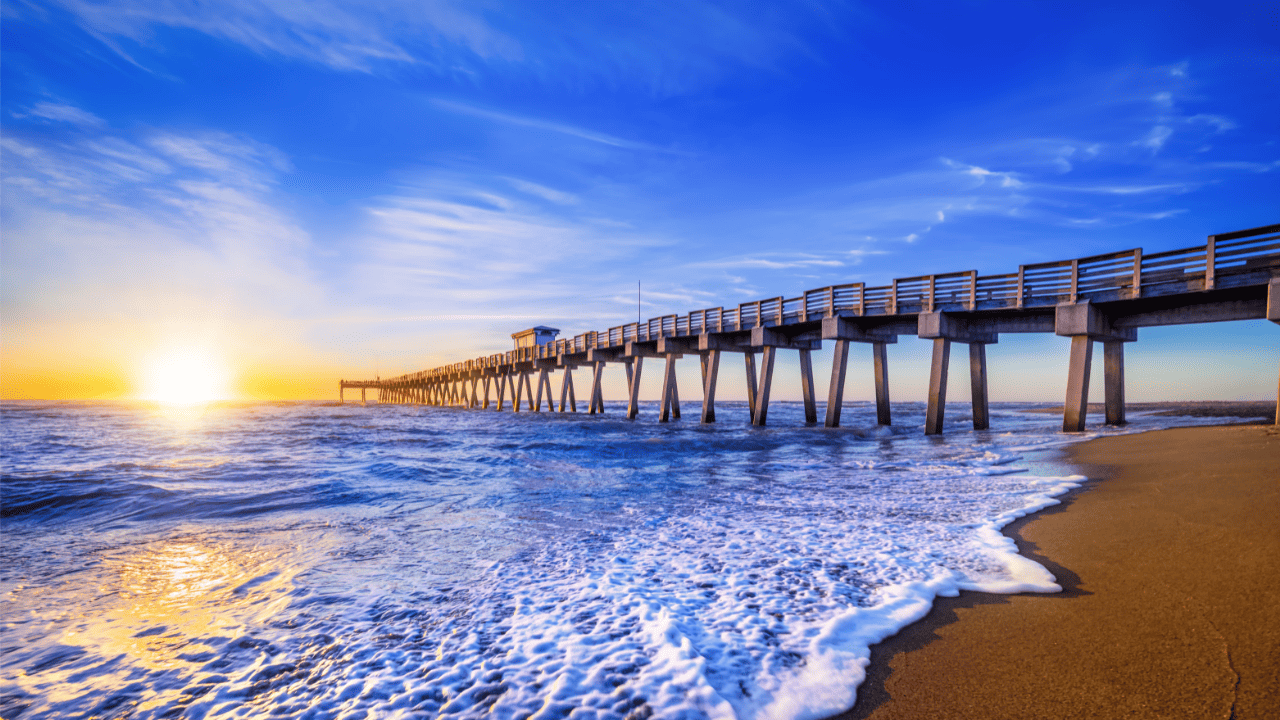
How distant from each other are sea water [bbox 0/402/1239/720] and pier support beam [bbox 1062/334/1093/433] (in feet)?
20.0

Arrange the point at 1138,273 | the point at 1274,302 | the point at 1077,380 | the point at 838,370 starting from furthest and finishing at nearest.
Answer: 1. the point at 838,370
2. the point at 1077,380
3. the point at 1138,273
4. the point at 1274,302

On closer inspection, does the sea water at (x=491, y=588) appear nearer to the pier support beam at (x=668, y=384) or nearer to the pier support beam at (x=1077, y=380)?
the pier support beam at (x=1077, y=380)

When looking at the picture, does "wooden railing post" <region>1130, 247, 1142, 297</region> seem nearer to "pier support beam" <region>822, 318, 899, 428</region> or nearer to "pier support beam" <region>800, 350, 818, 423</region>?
"pier support beam" <region>822, 318, 899, 428</region>

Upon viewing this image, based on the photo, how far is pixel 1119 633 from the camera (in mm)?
2775

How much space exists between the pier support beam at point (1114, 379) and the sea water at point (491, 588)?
29.8 feet

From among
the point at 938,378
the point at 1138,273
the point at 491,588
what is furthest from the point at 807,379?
the point at 491,588

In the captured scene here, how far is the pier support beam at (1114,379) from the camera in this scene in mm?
15398

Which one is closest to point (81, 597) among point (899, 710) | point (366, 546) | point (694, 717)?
point (366, 546)

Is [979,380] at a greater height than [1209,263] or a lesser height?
lesser

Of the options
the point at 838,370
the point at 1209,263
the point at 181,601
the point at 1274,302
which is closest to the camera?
the point at 181,601

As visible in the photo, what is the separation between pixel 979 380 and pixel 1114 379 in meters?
3.33

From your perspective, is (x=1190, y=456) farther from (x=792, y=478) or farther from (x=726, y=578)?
(x=726, y=578)

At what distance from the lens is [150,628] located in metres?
3.55

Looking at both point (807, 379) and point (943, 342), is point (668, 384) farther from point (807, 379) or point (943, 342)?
point (943, 342)
